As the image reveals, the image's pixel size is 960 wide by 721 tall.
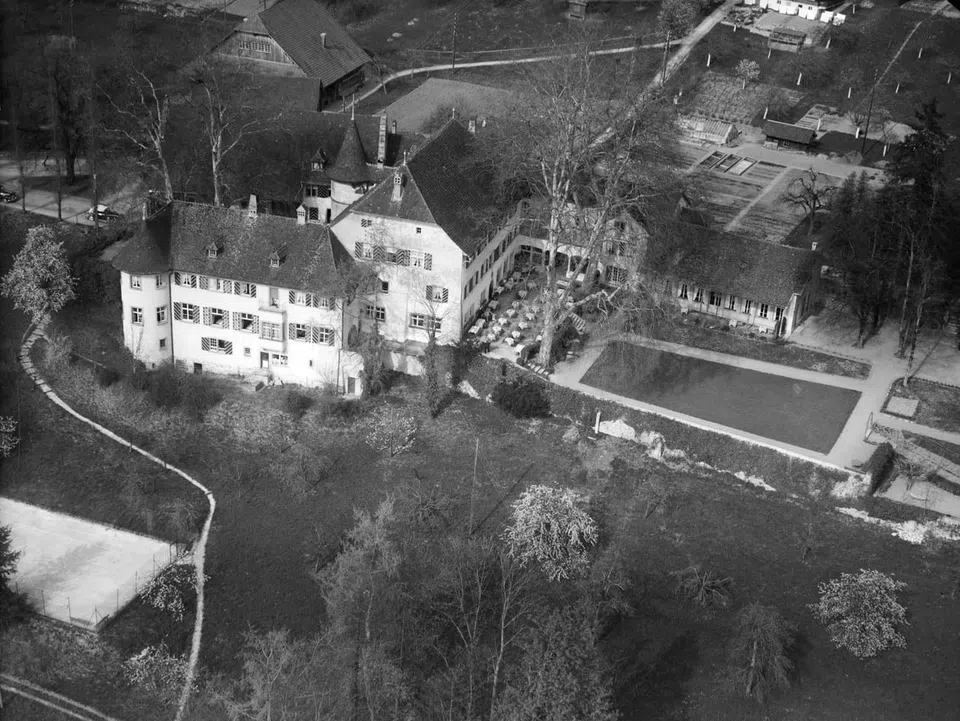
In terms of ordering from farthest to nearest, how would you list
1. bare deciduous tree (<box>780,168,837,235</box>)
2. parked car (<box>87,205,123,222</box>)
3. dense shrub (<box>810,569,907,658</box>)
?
1. parked car (<box>87,205,123,222</box>)
2. bare deciduous tree (<box>780,168,837,235</box>)
3. dense shrub (<box>810,569,907,658</box>)

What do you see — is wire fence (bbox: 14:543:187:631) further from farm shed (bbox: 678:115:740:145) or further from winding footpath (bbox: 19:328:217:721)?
farm shed (bbox: 678:115:740:145)

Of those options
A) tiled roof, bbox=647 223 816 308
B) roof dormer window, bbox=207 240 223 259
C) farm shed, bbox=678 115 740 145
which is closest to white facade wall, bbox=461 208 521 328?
tiled roof, bbox=647 223 816 308

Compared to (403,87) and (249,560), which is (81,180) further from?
(249,560)

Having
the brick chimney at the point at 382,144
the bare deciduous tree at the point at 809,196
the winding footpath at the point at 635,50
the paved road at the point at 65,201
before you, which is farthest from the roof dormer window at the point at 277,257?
the winding footpath at the point at 635,50

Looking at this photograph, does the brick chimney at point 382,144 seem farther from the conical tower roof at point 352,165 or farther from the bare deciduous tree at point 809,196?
the bare deciduous tree at point 809,196

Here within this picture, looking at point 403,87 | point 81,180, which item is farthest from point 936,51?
point 81,180

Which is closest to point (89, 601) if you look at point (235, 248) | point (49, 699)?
point (49, 699)
